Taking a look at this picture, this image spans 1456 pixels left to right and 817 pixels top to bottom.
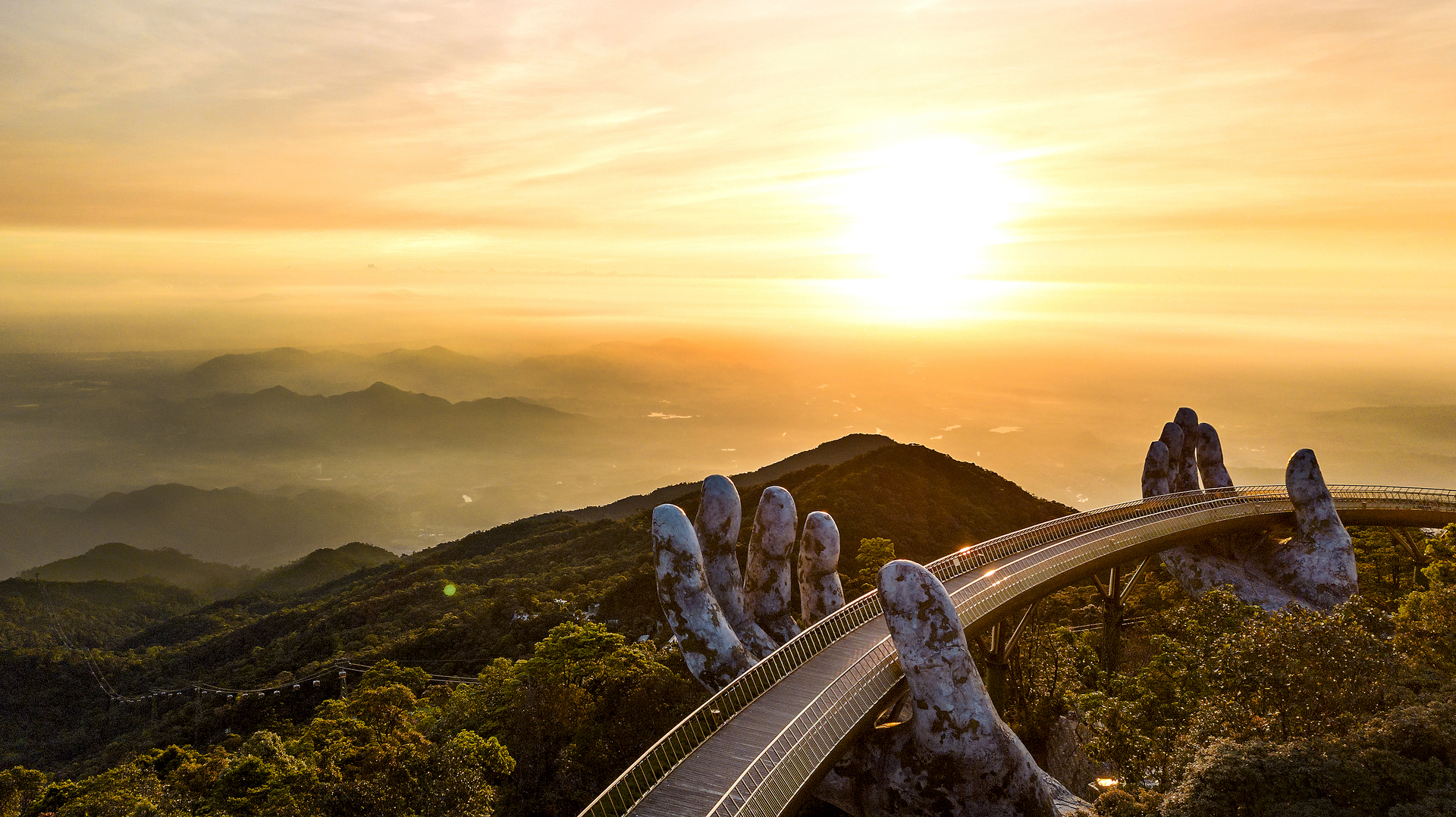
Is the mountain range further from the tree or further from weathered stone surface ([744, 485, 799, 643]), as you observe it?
weathered stone surface ([744, 485, 799, 643])

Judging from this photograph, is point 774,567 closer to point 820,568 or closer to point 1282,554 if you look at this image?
point 820,568

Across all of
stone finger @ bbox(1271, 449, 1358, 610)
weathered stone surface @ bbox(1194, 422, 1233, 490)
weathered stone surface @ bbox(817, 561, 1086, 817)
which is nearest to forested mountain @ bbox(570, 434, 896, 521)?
weathered stone surface @ bbox(1194, 422, 1233, 490)

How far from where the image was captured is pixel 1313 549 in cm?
4816

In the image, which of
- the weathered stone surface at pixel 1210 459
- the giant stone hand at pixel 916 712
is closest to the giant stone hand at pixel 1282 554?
the weathered stone surface at pixel 1210 459

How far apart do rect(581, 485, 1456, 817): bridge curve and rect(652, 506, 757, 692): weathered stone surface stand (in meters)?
2.79

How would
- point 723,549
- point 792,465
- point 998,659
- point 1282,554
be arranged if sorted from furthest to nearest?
point 792,465, point 1282,554, point 998,659, point 723,549

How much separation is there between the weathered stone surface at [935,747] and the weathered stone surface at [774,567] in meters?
8.71

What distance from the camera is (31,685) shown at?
104 metres

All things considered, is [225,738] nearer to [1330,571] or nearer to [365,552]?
[1330,571]

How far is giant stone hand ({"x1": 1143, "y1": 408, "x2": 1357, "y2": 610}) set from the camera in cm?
4722

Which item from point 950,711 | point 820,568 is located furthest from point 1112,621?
point 950,711

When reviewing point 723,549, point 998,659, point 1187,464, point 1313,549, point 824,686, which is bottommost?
point 998,659

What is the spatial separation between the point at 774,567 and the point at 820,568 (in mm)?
2050

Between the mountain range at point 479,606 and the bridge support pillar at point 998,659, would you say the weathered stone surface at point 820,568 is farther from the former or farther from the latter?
the mountain range at point 479,606
